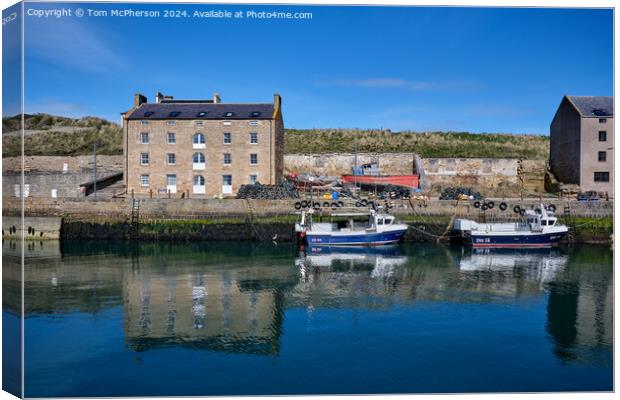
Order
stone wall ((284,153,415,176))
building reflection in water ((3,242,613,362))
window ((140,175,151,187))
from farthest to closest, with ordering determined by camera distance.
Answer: stone wall ((284,153,415,176)) → window ((140,175,151,187)) → building reflection in water ((3,242,613,362))

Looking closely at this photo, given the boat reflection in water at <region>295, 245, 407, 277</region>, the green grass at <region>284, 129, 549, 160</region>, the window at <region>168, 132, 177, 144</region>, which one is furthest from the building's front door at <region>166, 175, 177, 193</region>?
the green grass at <region>284, 129, 549, 160</region>

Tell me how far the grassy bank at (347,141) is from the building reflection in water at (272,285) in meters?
23.2

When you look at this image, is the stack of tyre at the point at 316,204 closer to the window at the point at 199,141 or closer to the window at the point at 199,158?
the window at the point at 199,158

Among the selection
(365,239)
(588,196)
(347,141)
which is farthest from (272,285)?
(347,141)

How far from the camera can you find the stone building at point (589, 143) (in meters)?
30.7

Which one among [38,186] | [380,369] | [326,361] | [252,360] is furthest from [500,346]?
[38,186]

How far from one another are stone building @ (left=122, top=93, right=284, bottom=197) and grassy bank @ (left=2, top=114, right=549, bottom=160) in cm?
1254

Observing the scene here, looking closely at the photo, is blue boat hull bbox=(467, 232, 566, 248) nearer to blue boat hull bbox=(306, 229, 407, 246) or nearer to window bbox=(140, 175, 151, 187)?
blue boat hull bbox=(306, 229, 407, 246)

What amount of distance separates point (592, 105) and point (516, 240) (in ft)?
37.6

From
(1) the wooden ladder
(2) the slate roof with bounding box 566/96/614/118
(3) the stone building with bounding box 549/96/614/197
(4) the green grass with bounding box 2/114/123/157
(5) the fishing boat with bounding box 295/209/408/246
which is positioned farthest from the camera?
(4) the green grass with bounding box 2/114/123/157

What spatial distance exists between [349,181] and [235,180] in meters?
9.06

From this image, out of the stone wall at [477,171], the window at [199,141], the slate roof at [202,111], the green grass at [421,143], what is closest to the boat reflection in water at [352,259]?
the window at [199,141]

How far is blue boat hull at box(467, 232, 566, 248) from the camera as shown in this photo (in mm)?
26969

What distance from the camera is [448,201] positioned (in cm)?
2992
